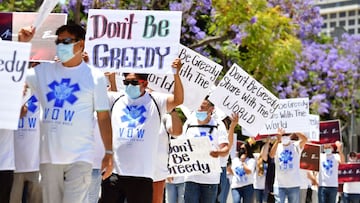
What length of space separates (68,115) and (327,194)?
10445 mm

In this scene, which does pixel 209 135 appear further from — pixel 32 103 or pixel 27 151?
pixel 27 151

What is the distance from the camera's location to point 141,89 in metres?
8.05

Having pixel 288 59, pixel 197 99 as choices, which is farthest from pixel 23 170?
pixel 288 59

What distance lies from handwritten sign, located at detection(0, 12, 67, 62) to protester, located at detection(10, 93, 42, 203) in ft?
1.48

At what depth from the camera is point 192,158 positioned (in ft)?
35.8

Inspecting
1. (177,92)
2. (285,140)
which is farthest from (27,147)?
(285,140)

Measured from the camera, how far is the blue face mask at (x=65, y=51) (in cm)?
684

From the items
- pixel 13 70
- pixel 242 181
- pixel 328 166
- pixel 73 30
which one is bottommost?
pixel 242 181

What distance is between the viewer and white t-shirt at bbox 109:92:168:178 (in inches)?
311

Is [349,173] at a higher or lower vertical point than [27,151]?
higher

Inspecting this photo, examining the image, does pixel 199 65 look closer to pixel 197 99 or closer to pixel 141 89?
pixel 197 99

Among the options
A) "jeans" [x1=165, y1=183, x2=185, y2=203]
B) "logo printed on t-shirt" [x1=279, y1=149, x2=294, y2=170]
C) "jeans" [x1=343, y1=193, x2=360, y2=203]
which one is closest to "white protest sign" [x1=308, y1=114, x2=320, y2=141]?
"jeans" [x1=343, y1=193, x2=360, y2=203]

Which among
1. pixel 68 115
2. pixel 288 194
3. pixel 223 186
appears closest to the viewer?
pixel 68 115

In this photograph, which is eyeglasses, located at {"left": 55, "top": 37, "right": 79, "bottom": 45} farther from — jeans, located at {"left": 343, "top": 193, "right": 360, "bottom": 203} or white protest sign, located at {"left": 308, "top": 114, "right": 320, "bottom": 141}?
jeans, located at {"left": 343, "top": 193, "right": 360, "bottom": 203}
